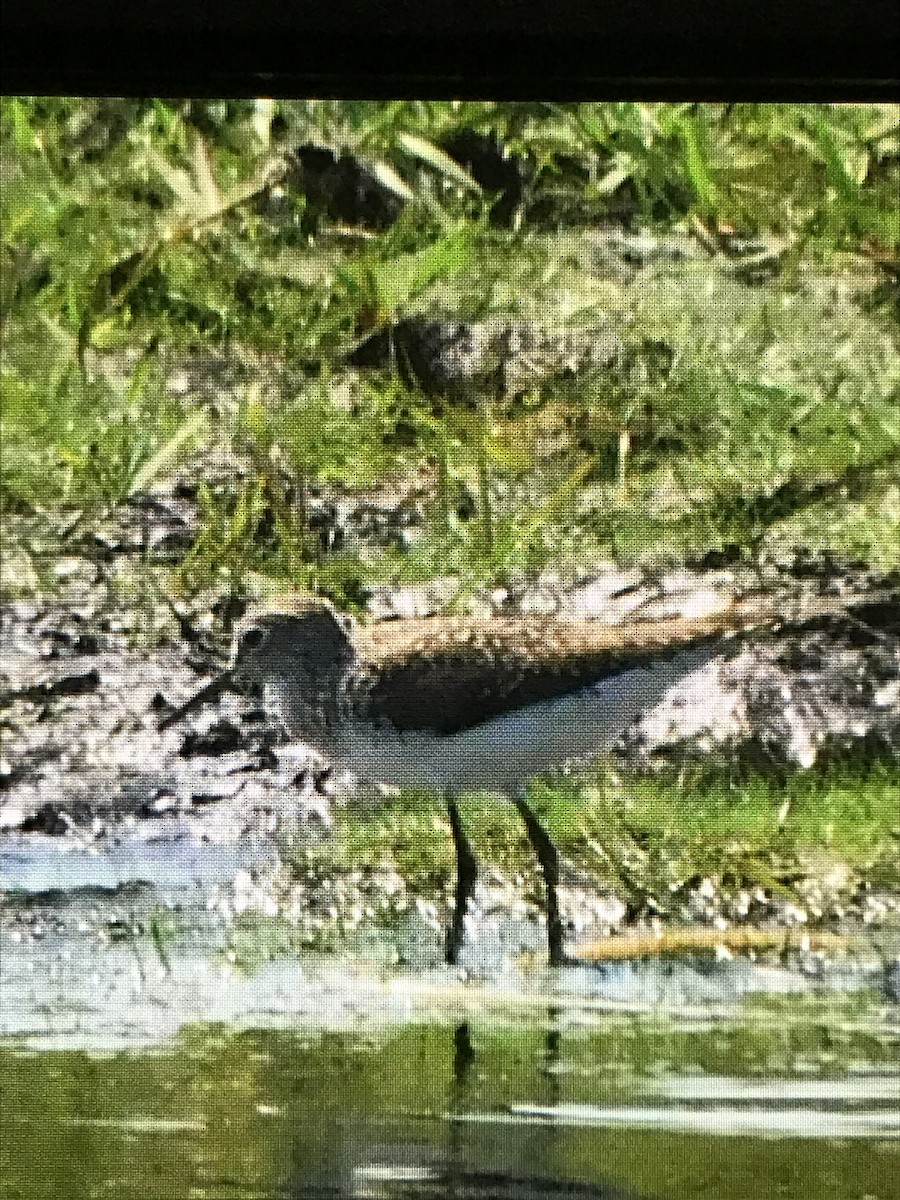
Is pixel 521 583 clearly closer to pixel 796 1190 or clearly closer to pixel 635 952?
pixel 635 952

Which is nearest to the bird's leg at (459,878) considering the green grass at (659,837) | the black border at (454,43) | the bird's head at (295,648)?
the green grass at (659,837)

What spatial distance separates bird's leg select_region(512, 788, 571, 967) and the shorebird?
0.11 ft

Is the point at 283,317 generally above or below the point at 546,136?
below

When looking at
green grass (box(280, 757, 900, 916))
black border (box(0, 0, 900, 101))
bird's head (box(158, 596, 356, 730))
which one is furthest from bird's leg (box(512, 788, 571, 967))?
black border (box(0, 0, 900, 101))

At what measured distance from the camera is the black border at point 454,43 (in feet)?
2.43

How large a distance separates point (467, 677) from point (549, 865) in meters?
0.12

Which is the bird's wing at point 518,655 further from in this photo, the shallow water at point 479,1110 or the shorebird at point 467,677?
the shallow water at point 479,1110

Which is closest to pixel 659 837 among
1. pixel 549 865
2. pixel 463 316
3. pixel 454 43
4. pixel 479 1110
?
pixel 549 865

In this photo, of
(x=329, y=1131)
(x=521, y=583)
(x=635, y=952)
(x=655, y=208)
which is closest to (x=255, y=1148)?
(x=329, y=1131)

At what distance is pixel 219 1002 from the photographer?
0.74m

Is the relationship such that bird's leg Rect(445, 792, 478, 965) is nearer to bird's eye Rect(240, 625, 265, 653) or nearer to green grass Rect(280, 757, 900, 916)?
green grass Rect(280, 757, 900, 916)

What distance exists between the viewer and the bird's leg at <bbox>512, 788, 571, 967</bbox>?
75 centimetres

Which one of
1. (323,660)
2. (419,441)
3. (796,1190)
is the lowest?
(796,1190)

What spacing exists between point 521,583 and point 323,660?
5.2 inches
